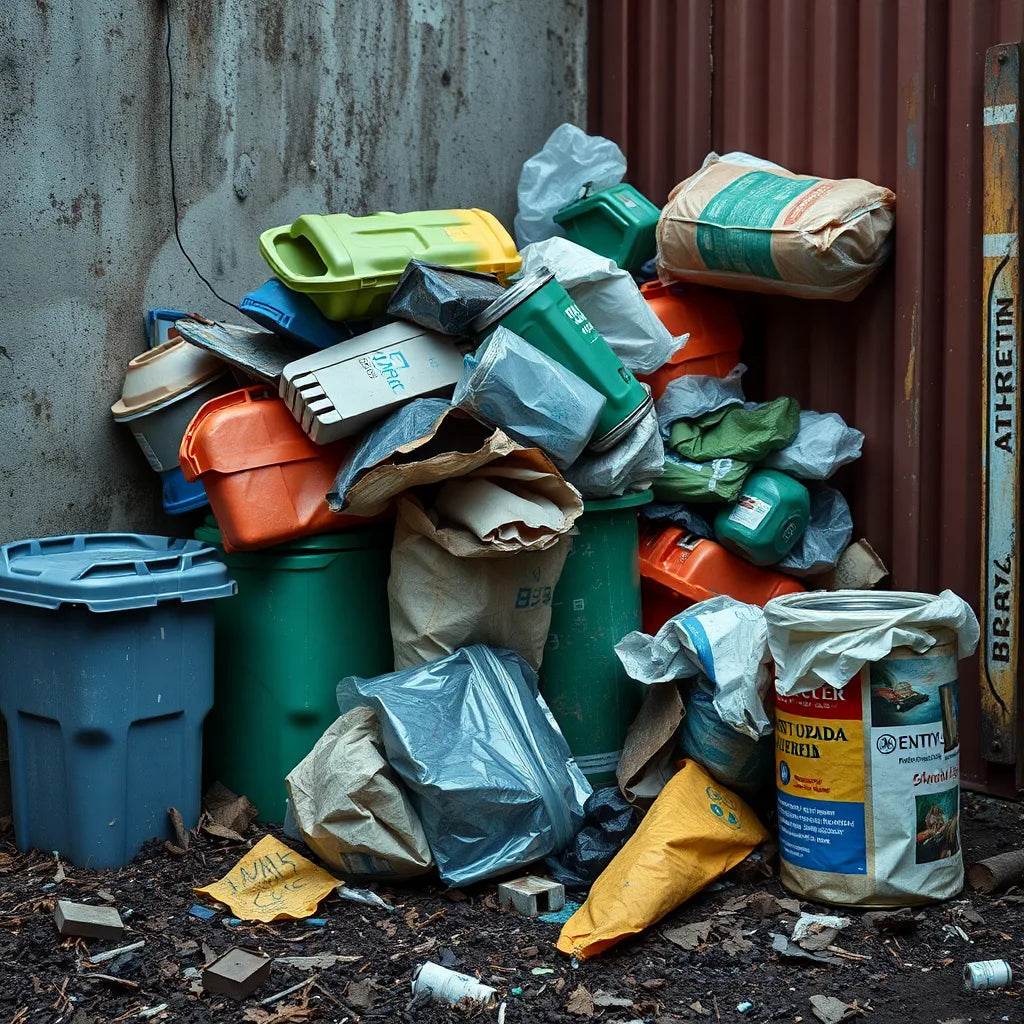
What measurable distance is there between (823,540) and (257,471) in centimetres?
175

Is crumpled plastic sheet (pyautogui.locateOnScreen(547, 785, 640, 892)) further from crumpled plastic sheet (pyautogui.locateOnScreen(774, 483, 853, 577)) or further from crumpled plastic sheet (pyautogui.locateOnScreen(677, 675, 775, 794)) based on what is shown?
crumpled plastic sheet (pyautogui.locateOnScreen(774, 483, 853, 577))

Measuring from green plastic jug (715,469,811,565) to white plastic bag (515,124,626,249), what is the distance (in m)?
1.34

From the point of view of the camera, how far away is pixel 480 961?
107 inches

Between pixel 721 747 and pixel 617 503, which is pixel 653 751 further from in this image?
pixel 617 503

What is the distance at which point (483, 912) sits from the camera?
2.97 meters

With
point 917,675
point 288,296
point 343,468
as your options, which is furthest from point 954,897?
point 288,296

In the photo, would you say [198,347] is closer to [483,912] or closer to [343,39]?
[343,39]

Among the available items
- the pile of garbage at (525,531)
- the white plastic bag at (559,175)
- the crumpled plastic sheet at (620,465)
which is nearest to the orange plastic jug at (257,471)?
the pile of garbage at (525,531)

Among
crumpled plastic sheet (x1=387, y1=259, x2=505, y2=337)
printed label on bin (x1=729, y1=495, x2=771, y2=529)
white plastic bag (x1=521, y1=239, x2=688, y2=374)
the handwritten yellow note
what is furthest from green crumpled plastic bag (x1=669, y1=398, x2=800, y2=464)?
the handwritten yellow note

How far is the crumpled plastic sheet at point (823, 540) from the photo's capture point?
3.88m

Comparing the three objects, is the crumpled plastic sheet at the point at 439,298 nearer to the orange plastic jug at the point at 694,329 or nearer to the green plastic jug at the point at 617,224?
the orange plastic jug at the point at 694,329

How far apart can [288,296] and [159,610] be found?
0.94m

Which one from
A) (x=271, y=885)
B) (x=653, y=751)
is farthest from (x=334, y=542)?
(x=653, y=751)

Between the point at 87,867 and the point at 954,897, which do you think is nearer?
the point at 954,897
